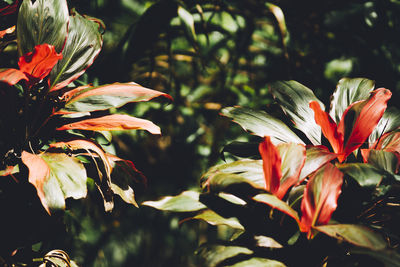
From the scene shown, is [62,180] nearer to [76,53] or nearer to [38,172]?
[38,172]

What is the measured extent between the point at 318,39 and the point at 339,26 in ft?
0.78

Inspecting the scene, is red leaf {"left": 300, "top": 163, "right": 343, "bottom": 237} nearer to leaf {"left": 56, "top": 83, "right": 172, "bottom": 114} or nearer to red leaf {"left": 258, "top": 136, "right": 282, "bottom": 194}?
red leaf {"left": 258, "top": 136, "right": 282, "bottom": 194}

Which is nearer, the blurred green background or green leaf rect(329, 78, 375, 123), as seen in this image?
green leaf rect(329, 78, 375, 123)

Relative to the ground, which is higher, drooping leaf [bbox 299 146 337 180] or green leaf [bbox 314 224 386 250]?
drooping leaf [bbox 299 146 337 180]

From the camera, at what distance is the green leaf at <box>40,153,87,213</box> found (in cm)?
54

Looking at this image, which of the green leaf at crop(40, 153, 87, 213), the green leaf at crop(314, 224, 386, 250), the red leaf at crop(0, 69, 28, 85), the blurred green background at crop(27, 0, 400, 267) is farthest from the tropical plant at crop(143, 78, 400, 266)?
the blurred green background at crop(27, 0, 400, 267)

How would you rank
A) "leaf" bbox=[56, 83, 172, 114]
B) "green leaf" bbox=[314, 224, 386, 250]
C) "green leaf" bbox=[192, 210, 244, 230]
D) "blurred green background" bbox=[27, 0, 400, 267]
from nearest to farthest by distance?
1. "green leaf" bbox=[314, 224, 386, 250]
2. "green leaf" bbox=[192, 210, 244, 230]
3. "leaf" bbox=[56, 83, 172, 114]
4. "blurred green background" bbox=[27, 0, 400, 267]

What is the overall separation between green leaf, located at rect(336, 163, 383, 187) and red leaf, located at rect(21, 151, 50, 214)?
1.67ft

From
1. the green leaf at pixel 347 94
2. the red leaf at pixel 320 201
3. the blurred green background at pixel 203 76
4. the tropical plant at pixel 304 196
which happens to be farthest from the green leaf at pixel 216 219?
the blurred green background at pixel 203 76

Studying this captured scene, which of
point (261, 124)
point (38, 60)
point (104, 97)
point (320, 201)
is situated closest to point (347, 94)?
point (261, 124)

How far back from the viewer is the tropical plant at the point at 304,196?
0.55m

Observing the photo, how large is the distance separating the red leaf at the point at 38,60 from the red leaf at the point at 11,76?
2 centimetres

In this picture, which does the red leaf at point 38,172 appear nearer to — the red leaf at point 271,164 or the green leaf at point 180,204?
the green leaf at point 180,204

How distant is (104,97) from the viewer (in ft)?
2.30
